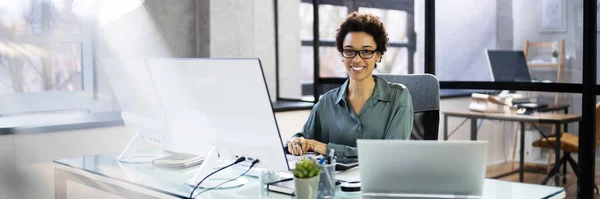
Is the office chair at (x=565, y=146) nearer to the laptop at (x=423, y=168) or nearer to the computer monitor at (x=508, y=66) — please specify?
the computer monitor at (x=508, y=66)

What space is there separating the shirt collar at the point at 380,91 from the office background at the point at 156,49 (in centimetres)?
129

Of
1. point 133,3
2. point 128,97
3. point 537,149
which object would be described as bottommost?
point 537,149

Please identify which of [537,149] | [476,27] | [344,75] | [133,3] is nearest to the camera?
[537,149]

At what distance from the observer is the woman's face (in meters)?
2.44

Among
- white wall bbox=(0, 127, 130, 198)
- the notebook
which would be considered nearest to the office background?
white wall bbox=(0, 127, 130, 198)

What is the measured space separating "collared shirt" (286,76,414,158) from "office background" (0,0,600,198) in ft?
4.25

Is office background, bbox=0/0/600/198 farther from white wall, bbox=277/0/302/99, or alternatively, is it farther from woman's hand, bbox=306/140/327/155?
woman's hand, bbox=306/140/327/155

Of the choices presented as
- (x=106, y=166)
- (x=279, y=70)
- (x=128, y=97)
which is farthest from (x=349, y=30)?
(x=279, y=70)

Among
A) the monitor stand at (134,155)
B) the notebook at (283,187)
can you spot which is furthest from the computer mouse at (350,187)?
the monitor stand at (134,155)

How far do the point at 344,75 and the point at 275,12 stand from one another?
844 mm

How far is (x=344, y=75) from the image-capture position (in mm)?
4520

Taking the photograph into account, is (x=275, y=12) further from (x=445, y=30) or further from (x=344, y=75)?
(x=445, y=30)

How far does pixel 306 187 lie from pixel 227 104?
369mm

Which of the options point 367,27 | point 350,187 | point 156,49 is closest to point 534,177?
point 367,27
